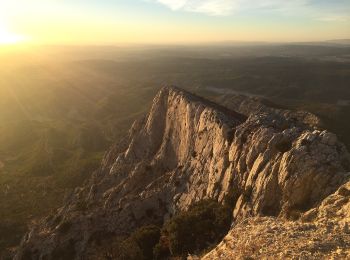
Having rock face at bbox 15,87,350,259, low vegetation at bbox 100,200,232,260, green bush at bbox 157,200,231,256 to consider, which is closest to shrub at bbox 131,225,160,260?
low vegetation at bbox 100,200,232,260

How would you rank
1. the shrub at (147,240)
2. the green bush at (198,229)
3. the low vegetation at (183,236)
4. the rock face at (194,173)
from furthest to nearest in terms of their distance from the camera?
the shrub at (147,240)
the low vegetation at (183,236)
the green bush at (198,229)
the rock face at (194,173)

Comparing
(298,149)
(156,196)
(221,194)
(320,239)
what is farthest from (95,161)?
(320,239)

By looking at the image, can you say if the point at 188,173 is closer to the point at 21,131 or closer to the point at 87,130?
the point at 87,130

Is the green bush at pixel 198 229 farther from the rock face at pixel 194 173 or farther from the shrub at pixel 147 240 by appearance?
the shrub at pixel 147 240

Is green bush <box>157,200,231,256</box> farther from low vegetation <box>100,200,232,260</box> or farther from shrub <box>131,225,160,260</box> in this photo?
shrub <box>131,225,160,260</box>

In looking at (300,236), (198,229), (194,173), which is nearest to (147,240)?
(198,229)

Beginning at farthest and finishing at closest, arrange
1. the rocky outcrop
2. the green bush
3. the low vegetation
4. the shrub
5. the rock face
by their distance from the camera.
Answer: the shrub, the low vegetation, the green bush, the rock face, the rocky outcrop

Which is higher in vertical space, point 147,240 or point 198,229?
point 198,229

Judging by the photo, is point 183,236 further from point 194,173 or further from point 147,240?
point 194,173

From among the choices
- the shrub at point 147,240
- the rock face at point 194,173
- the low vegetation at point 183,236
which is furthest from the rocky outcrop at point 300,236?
the shrub at point 147,240
